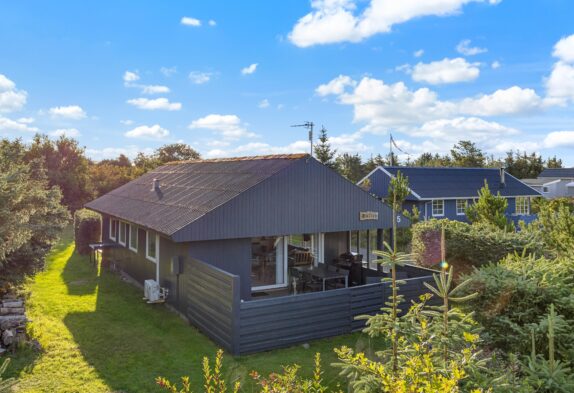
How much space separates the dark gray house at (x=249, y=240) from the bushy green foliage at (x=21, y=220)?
251cm

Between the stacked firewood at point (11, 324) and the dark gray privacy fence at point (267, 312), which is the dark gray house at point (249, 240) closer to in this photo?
the dark gray privacy fence at point (267, 312)

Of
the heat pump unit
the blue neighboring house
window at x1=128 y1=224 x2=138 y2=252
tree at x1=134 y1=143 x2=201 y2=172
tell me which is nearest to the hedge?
the heat pump unit

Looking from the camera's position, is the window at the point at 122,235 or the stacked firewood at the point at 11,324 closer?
the stacked firewood at the point at 11,324

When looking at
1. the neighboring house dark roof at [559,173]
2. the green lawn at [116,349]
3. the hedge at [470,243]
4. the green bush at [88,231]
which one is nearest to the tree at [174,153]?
the green bush at [88,231]

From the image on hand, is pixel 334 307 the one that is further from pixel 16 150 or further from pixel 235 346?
pixel 16 150

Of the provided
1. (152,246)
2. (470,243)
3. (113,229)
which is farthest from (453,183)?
(152,246)

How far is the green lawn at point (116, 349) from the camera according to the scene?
24.7ft

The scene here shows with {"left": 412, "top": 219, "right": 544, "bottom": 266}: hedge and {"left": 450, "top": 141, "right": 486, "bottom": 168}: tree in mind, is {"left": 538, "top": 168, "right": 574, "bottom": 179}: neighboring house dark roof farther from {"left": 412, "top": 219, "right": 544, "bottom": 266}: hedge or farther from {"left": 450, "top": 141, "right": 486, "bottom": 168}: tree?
{"left": 412, "top": 219, "right": 544, "bottom": 266}: hedge

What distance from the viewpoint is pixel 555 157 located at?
7250 centimetres

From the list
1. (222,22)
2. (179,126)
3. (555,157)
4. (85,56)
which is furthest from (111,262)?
(555,157)

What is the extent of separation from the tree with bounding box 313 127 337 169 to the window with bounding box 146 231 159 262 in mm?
40419

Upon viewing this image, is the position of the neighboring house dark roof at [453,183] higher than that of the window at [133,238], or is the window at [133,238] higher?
the neighboring house dark roof at [453,183]

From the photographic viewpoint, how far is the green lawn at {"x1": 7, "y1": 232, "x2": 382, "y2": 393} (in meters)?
7.53

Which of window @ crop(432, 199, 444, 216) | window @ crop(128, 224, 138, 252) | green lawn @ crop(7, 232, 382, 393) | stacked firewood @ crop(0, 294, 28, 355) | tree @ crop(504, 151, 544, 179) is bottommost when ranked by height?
green lawn @ crop(7, 232, 382, 393)
